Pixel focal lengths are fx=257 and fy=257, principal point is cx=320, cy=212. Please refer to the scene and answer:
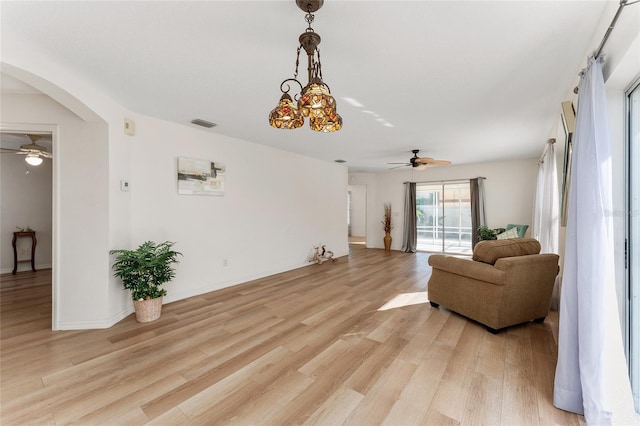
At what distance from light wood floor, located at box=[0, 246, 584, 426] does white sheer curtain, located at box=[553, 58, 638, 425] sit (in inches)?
8.9

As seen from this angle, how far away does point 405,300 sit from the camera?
3602 mm

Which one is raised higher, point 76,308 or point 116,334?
point 76,308

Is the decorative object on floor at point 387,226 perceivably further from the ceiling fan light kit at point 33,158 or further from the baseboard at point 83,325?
the ceiling fan light kit at point 33,158

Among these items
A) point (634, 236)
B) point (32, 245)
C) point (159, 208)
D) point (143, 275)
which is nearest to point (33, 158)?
point (32, 245)

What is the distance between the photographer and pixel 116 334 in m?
2.64

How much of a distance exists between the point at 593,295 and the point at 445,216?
6669 mm

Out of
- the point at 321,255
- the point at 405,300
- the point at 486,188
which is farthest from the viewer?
Result: the point at 486,188

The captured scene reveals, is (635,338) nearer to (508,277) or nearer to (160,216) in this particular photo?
(508,277)

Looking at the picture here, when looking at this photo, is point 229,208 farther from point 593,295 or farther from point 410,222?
point 410,222

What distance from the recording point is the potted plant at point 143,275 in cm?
283

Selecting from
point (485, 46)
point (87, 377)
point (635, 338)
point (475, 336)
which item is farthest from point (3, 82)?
point (635, 338)

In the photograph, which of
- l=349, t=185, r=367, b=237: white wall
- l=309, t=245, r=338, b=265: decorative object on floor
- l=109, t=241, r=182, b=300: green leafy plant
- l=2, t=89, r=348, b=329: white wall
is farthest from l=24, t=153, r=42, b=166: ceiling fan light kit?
l=349, t=185, r=367, b=237: white wall

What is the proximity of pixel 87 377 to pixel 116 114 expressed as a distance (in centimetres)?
264

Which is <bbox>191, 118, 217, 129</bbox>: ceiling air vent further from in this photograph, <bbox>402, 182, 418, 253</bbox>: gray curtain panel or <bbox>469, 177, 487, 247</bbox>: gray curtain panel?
<bbox>469, 177, 487, 247</bbox>: gray curtain panel
